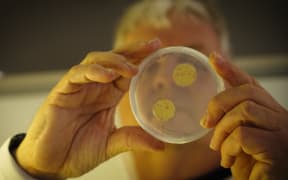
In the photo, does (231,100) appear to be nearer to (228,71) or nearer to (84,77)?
(228,71)

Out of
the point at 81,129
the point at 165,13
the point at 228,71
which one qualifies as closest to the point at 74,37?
the point at 165,13

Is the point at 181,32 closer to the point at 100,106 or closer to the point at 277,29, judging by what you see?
the point at 100,106

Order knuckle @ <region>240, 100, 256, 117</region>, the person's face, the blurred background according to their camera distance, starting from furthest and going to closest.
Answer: the blurred background < the person's face < knuckle @ <region>240, 100, 256, 117</region>

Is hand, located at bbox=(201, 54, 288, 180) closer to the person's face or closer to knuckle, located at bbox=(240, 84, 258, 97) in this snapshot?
knuckle, located at bbox=(240, 84, 258, 97)

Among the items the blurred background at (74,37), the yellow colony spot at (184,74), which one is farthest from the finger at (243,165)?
the blurred background at (74,37)

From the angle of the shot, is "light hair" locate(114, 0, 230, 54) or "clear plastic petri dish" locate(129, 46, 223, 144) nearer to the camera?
"clear plastic petri dish" locate(129, 46, 223, 144)

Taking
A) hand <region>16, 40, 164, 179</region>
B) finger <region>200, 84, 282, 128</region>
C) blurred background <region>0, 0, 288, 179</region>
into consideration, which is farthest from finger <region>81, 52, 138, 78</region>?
blurred background <region>0, 0, 288, 179</region>

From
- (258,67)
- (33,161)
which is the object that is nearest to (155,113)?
(33,161)
